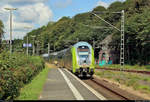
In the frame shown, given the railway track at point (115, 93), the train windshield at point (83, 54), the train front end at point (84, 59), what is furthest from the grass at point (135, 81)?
the train windshield at point (83, 54)

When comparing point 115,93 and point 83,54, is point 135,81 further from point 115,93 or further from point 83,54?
point 83,54

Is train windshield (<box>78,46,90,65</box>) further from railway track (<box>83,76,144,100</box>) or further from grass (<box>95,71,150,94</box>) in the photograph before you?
railway track (<box>83,76,144,100</box>)

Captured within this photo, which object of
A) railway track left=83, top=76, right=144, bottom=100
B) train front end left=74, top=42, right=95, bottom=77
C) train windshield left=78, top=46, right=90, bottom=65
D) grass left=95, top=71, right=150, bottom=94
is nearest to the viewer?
railway track left=83, top=76, right=144, bottom=100

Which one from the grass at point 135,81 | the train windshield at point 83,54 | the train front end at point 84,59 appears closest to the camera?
the grass at point 135,81

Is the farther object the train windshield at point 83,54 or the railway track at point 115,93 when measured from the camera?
the train windshield at point 83,54

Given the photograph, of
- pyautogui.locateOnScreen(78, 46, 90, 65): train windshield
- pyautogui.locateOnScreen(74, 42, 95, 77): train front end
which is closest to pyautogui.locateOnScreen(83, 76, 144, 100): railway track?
pyautogui.locateOnScreen(74, 42, 95, 77): train front end

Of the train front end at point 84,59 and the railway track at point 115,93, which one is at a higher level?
the train front end at point 84,59

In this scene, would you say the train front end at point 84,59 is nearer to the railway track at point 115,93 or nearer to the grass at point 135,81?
the grass at point 135,81

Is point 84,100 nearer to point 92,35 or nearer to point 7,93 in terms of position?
point 7,93

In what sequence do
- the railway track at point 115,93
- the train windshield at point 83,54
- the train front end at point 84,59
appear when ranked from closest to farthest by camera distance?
the railway track at point 115,93, the train front end at point 84,59, the train windshield at point 83,54

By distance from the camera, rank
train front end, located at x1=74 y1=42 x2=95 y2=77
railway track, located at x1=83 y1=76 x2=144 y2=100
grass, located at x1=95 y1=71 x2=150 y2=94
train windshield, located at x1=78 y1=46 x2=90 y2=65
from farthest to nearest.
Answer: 1. train windshield, located at x1=78 y1=46 x2=90 y2=65
2. train front end, located at x1=74 y1=42 x2=95 y2=77
3. grass, located at x1=95 y1=71 x2=150 y2=94
4. railway track, located at x1=83 y1=76 x2=144 y2=100

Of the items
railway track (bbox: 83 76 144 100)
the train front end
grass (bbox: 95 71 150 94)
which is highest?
the train front end

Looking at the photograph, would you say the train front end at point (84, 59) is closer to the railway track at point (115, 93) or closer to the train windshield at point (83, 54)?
the train windshield at point (83, 54)

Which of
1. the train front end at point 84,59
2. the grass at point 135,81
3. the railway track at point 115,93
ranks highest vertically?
the train front end at point 84,59
